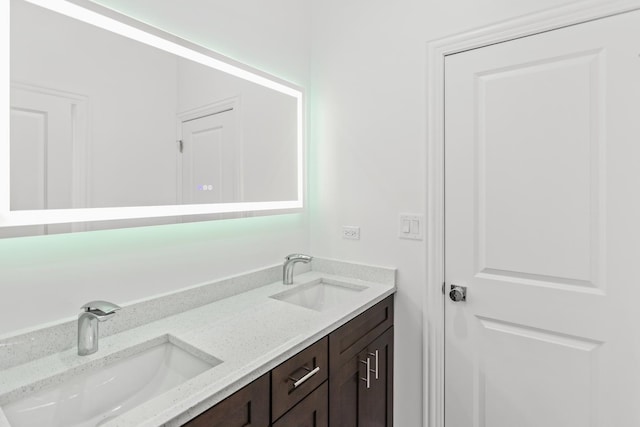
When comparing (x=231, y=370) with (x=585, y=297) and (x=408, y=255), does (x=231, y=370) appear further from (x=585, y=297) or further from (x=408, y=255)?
(x=585, y=297)

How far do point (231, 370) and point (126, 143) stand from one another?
2.76 ft

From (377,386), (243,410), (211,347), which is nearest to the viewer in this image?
(243,410)

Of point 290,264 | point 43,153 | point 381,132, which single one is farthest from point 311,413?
point 381,132

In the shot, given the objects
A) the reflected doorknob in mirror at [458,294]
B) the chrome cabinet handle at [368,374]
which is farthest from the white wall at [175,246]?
the reflected doorknob in mirror at [458,294]

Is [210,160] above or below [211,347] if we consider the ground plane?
above

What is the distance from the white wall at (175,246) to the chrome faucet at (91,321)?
0.45 feet

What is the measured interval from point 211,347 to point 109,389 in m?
0.29

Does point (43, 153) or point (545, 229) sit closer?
point (43, 153)

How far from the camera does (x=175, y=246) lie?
1.31 metres

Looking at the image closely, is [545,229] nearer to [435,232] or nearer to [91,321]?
[435,232]

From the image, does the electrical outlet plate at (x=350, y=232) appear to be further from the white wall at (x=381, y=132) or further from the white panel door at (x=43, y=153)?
the white panel door at (x=43, y=153)

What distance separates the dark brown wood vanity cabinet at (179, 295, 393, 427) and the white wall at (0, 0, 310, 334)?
0.59 m

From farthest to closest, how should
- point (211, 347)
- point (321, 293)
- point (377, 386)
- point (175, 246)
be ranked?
point (321, 293) < point (377, 386) < point (175, 246) < point (211, 347)

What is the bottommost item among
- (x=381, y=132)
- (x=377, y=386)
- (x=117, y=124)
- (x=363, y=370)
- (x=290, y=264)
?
(x=377, y=386)
